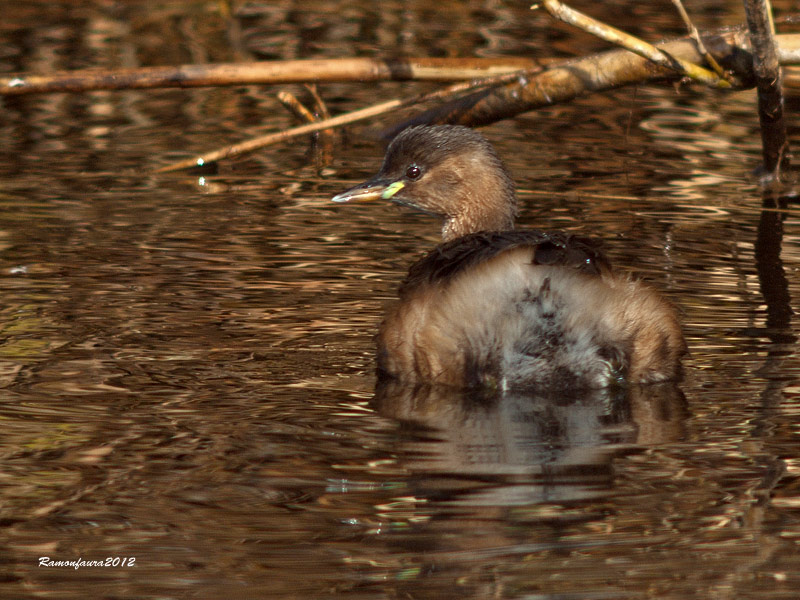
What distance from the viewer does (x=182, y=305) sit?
5.50 metres

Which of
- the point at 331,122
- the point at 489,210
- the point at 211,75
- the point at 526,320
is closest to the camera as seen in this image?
the point at 526,320

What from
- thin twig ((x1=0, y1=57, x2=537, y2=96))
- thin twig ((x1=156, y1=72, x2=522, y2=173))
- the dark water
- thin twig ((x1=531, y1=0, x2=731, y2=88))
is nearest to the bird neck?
the dark water

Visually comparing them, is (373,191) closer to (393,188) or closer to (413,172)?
(393,188)

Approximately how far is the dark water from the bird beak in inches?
14.0

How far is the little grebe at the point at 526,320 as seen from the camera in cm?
422

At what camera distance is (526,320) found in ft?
13.9

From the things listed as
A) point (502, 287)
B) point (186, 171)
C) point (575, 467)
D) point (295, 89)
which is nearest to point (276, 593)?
point (575, 467)

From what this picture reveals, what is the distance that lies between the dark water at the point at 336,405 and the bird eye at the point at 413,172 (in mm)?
459

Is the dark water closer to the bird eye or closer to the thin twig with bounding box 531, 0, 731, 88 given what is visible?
the bird eye

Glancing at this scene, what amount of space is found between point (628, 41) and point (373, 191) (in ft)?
4.35

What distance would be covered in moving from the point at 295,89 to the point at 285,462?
693 cm

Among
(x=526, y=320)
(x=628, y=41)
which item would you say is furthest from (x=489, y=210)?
(x=526, y=320)

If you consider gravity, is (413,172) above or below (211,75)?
below

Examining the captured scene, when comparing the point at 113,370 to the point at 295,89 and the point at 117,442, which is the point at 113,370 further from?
the point at 295,89
